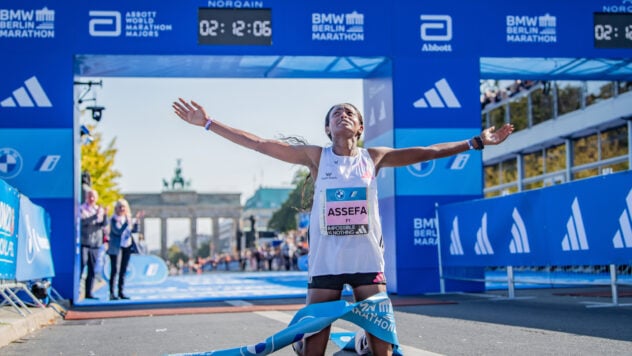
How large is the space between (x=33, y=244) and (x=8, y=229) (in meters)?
1.80

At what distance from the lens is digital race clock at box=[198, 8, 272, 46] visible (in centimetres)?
1531

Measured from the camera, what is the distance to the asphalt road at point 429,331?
7.10 meters

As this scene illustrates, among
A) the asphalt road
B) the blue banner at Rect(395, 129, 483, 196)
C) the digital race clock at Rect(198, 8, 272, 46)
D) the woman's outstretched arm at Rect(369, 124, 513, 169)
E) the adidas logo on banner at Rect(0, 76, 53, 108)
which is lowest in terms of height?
the asphalt road

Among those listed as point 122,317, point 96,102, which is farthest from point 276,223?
point 122,317

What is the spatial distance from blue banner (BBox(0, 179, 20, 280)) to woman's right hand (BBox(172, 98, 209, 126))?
4.97 meters

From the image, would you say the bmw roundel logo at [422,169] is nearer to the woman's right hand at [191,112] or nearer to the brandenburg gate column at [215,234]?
the woman's right hand at [191,112]

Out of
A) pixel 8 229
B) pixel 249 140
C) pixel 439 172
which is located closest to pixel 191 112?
pixel 249 140

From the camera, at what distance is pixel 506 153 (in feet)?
103

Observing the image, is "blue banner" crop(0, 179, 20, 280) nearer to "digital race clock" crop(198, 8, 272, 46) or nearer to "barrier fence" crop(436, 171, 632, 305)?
"digital race clock" crop(198, 8, 272, 46)

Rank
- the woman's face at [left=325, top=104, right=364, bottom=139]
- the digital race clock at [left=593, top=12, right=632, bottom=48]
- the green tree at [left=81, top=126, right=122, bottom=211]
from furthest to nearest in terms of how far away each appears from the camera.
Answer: the green tree at [left=81, top=126, right=122, bottom=211] → the digital race clock at [left=593, top=12, right=632, bottom=48] → the woman's face at [left=325, top=104, right=364, bottom=139]

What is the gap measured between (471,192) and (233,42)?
202 inches

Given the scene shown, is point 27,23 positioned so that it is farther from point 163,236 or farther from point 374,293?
point 163,236

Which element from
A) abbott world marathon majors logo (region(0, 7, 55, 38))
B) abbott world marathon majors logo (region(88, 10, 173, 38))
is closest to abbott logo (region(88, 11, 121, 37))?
abbott world marathon majors logo (region(88, 10, 173, 38))

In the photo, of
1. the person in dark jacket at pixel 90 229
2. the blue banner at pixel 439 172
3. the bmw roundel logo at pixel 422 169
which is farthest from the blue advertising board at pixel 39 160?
the bmw roundel logo at pixel 422 169
